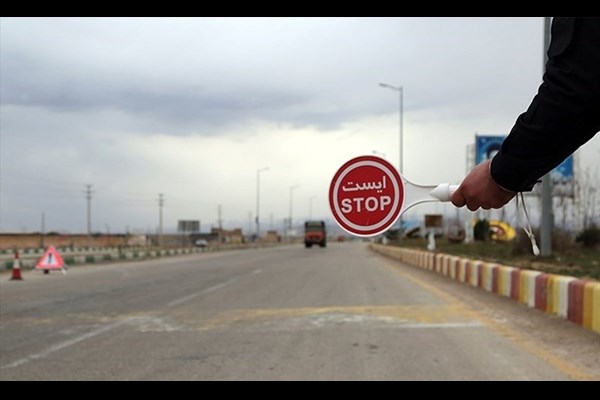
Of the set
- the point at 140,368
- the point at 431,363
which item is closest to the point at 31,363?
the point at 140,368

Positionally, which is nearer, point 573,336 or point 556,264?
point 573,336

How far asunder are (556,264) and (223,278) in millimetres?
9790

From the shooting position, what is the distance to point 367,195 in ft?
5.95

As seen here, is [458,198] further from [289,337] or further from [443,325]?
[443,325]

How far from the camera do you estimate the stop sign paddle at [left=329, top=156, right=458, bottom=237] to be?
1.78 meters

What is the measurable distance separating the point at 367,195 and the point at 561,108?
1.94 feet

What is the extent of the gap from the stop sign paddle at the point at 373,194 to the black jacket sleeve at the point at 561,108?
28 centimetres

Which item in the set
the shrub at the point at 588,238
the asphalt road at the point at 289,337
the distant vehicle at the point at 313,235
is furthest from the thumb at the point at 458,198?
the distant vehicle at the point at 313,235

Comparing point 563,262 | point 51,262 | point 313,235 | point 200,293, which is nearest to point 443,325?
point 200,293

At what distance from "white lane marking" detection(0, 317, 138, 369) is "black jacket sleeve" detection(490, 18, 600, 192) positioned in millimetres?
6849

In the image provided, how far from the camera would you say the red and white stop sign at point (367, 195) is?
5.86 ft

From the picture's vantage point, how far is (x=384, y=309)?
1188cm

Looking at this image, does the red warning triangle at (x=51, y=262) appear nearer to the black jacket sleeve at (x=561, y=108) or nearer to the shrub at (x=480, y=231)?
the shrub at (x=480, y=231)
